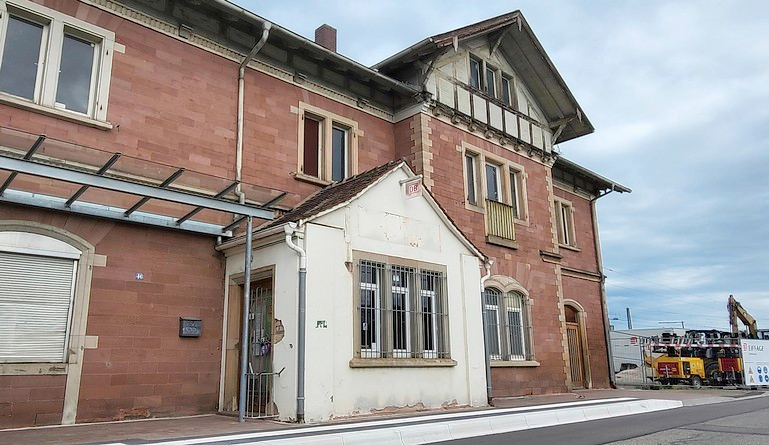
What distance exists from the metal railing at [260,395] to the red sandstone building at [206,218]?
0.04 metres

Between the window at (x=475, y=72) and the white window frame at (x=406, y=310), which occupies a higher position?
the window at (x=475, y=72)

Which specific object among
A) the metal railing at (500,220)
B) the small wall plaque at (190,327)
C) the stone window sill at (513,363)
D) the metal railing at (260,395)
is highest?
the metal railing at (500,220)

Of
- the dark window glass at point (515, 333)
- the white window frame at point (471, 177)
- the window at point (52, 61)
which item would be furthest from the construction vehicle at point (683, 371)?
the window at point (52, 61)

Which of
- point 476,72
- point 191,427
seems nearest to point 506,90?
point 476,72

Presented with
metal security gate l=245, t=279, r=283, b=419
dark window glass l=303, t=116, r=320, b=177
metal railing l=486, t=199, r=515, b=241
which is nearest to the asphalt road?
metal security gate l=245, t=279, r=283, b=419

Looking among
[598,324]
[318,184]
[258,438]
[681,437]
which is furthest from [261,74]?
[598,324]

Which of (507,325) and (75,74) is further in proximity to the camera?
(507,325)

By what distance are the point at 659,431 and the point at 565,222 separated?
12.5m

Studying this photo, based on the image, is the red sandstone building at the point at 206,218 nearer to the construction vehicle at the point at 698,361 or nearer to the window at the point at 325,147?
the window at the point at 325,147

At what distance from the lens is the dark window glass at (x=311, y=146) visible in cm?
1301

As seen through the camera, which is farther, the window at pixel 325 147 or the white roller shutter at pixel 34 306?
the window at pixel 325 147

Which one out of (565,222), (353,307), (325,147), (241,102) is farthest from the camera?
(565,222)

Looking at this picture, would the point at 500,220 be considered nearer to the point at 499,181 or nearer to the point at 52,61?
the point at 499,181

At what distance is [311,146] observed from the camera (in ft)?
43.2
